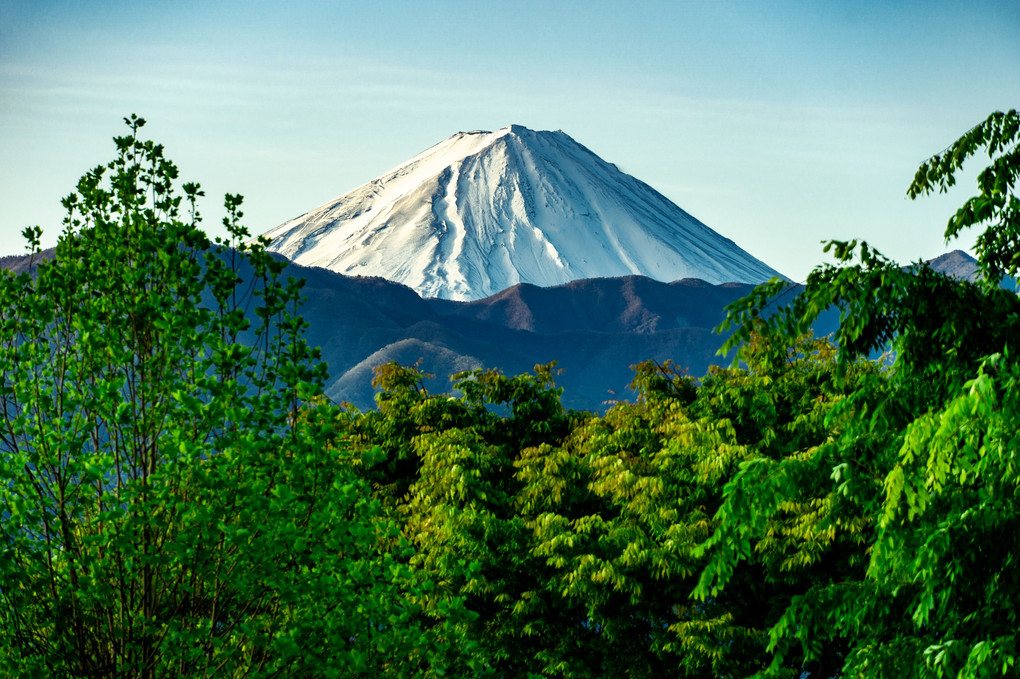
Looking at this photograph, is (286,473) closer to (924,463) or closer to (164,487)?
(164,487)

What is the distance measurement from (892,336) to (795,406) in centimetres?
878

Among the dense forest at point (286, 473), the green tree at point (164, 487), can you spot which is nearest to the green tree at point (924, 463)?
the dense forest at point (286, 473)

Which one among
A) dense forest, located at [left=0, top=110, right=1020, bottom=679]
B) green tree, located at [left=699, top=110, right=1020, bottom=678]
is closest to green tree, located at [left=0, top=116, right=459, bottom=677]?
dense forest, located at [left=0, top=110, right=1020, bottom=679]

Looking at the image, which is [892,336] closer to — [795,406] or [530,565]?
[530,565]

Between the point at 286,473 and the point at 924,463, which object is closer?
the point at 924,463

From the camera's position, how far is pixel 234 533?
5.25 m

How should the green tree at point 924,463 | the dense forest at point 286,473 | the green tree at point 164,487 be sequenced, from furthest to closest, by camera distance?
the green tree at point 164,487, the dense forest at point 286,473, the green tree at point 924,463

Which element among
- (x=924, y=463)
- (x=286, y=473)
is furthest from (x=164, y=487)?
(x=924, y=463)

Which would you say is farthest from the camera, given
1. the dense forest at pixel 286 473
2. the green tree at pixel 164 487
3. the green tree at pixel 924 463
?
the green tree at pixel 164 487

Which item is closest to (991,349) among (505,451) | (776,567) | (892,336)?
(892,336)

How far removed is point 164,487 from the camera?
553 cm

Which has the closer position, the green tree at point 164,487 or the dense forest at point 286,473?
the dense forest at point 286,473

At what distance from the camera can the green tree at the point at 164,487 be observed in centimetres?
560

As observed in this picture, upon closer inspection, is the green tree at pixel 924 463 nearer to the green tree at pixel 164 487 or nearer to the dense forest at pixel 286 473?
the dense forest at pixel 286 473
